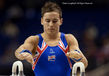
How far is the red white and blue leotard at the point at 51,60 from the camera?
11.3 feet

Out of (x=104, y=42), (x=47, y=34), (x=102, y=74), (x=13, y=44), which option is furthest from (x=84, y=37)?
(x=47, y=34)

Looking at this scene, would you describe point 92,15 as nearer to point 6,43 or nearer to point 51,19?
point 6,43

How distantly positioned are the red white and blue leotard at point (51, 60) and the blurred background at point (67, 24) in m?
4.26

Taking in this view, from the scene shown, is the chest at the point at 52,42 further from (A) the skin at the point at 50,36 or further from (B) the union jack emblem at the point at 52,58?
(B) the union jack emblem at the point at 52,58

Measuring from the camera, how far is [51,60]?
343 cm

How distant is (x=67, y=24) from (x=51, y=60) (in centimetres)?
561

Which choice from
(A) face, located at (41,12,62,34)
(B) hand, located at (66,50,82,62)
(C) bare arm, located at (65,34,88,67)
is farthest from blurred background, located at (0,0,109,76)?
(B) hand, located at (66,50,82,62)

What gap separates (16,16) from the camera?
29.8ft

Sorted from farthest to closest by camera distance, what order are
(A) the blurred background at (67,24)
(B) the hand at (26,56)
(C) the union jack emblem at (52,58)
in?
(A) the blurred background at (67,24)
(C) the union jack emblem at (52,58)
(B) the hand at (26,56)

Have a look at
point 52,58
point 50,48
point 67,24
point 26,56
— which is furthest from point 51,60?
point 67,24

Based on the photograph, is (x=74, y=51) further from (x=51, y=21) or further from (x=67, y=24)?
(x=67, y=24)

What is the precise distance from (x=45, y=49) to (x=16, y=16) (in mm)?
5808

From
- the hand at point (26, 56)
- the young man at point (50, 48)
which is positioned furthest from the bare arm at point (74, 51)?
the hand at point (26, 56)

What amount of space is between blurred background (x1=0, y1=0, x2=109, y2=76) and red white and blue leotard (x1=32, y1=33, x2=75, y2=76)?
4259 mm
